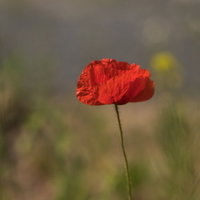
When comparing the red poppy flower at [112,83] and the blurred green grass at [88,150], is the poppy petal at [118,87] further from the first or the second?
the blurred green grass at [88,150]

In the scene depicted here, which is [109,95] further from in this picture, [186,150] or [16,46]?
[16,46]

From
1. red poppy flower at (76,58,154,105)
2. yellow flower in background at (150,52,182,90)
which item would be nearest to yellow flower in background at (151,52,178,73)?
yellow flower in background at (150,52,182,90)

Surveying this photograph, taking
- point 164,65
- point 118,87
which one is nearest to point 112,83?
point 118,87

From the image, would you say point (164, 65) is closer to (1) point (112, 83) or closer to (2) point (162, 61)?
(2) point (162, 61)

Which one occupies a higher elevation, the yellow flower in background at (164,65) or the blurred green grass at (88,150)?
the yellow flower in background at (164,65)

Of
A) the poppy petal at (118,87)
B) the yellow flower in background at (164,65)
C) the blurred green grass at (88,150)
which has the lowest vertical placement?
the blurred green grass at (88,150)

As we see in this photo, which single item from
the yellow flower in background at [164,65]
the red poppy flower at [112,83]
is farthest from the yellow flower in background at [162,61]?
the red poppy flower at [112,83]
